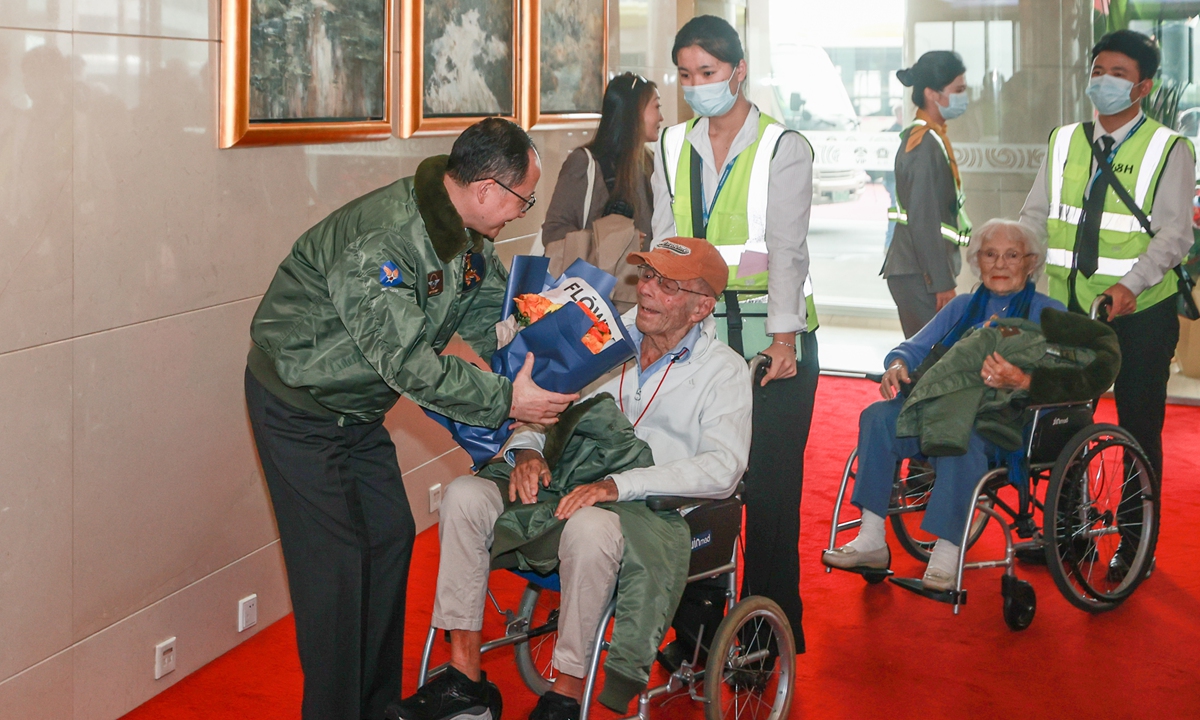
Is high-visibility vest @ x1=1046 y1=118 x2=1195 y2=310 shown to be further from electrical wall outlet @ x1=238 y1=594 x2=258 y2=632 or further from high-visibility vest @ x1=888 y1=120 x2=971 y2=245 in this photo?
electrical wall outlet @ x1=238 y1=594 x2=258 y2=632

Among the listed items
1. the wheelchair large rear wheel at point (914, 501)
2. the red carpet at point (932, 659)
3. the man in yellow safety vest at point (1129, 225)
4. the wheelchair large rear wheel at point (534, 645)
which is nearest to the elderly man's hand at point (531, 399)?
the wheelchair large rear wheel at point (534, 645)

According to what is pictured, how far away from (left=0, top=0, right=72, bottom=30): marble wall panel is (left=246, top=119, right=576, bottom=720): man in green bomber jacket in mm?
746

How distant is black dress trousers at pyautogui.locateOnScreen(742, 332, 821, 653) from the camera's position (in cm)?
322

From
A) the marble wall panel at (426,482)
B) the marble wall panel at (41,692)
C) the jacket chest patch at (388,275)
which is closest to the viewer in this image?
the jacket chest patch at (388,275)

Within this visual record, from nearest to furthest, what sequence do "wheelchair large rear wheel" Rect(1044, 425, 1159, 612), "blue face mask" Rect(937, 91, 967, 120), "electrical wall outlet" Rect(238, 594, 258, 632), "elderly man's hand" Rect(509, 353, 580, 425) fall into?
"elderly man's hand" Rect(509, 353, 580, 425) < "electrical wall outlet" Rect(238, 594, 258, 632) < "wheelchair large rear wheel" Rect(1044, 425, 1159, 612) < "blue face mask" Rect(937, 91, 967, 120)

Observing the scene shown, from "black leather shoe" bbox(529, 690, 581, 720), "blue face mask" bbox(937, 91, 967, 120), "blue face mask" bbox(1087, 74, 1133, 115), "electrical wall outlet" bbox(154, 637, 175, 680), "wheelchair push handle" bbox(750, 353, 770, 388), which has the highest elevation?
"blue face mask" bbox(937, 91, 967, 120)

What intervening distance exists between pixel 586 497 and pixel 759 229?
97 cm

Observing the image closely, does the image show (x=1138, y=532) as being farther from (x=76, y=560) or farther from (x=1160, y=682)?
(x=76, y=560)

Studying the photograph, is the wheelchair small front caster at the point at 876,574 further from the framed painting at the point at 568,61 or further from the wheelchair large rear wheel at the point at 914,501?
the framed painting at the point at 568,61

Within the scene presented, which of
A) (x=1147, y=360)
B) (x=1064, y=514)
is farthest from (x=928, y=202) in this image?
(x=1064, y=514)

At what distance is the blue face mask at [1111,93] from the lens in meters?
4.18

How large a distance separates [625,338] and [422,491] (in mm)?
2193

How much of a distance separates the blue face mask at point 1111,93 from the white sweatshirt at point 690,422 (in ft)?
7.03

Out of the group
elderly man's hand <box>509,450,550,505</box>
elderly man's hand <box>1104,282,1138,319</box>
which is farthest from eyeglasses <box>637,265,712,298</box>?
elderly man's hand <box>1104,282,1138,319</box>
